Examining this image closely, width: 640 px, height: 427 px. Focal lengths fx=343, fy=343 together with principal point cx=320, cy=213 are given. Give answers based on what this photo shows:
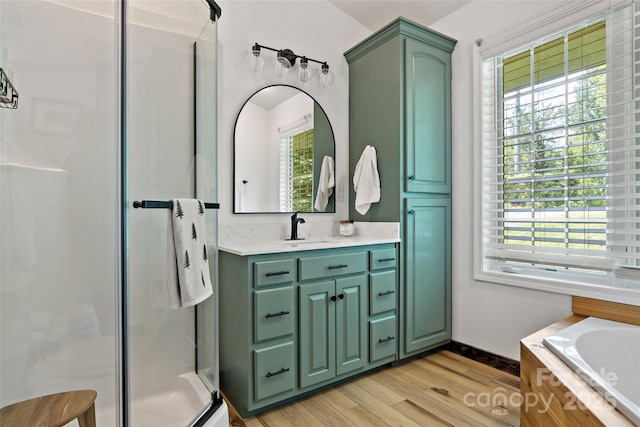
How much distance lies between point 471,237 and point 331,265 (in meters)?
1.19

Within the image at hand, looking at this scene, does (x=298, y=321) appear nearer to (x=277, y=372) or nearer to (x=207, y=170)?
(x=277, y=372)

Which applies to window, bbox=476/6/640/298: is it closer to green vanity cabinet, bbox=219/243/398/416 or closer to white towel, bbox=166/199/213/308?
green vanity cabinet, bbox=219/243/398/416

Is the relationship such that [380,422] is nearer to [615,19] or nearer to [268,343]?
[268,343]

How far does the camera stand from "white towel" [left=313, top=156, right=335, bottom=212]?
8.77ft

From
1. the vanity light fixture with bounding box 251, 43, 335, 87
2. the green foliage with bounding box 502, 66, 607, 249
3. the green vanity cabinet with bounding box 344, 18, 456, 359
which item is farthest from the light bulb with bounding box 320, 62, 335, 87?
the green foliage with bounding box 502, 66, 607, 249

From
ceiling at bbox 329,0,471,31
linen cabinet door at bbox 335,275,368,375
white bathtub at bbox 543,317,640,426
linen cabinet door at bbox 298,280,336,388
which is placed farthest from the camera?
ceiling at bbox 329,0,471,31

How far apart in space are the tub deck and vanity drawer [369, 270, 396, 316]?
2.96 ft

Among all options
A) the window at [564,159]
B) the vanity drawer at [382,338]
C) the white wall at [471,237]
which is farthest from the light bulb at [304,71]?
the vanity drawer at [382,338]

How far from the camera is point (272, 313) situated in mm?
1821

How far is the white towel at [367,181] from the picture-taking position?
8.30 ft

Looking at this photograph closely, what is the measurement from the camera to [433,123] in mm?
2572

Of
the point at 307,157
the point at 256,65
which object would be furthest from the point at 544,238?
the point at 256,65

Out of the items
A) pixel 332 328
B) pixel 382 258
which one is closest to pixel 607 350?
pixel 382 258

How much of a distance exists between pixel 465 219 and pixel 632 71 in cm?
125
